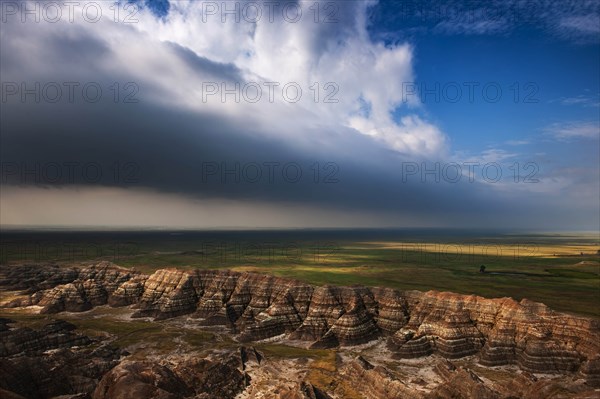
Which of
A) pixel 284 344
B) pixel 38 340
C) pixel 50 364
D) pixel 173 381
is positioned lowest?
Answer: pixel 284 344

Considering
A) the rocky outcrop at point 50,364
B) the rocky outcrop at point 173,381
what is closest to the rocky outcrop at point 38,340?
the rocky outcrop at point 50,364

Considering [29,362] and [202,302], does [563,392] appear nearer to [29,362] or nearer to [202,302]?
[29,362]

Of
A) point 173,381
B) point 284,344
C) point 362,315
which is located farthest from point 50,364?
point 362,315

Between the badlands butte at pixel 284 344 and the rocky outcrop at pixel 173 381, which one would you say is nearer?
the rocky outcrop at pixel 173 381

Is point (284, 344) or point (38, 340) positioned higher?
point (38, 340)

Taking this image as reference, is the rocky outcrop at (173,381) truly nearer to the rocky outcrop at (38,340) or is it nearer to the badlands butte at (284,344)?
the badlands butte at (284,344)

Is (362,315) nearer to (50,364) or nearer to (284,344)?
(284,344)

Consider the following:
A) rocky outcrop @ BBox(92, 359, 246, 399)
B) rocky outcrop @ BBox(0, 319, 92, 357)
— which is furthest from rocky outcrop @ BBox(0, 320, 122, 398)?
rocky outcrop @ BBox(92, 359, 246, 399)
